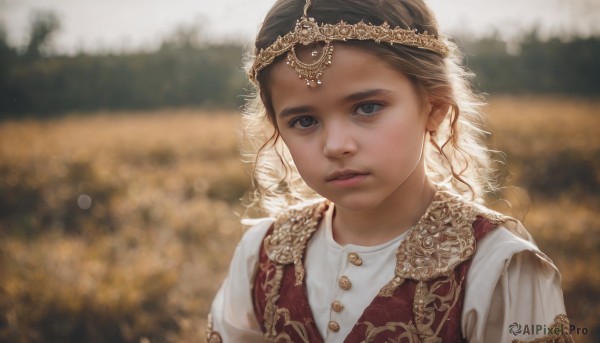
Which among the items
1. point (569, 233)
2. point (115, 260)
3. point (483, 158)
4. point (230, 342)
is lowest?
point (115, 260)

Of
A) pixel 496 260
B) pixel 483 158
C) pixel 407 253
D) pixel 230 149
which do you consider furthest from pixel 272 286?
pixel 230 149

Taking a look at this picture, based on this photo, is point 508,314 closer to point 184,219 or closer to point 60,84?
point 184,219

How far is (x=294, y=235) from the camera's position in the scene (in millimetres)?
1734

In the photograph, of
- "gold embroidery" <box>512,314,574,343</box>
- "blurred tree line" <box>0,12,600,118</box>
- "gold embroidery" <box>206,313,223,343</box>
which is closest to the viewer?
"gold embroidery" <box>512,314,574,343</box>

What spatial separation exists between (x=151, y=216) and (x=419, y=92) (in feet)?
12.1

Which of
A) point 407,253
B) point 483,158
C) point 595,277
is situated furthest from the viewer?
point 595,277

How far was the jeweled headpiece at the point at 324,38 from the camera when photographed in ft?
4.49

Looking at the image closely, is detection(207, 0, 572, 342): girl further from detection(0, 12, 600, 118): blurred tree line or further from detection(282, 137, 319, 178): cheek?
detection(0, 12, 600, 118): blurred tree line

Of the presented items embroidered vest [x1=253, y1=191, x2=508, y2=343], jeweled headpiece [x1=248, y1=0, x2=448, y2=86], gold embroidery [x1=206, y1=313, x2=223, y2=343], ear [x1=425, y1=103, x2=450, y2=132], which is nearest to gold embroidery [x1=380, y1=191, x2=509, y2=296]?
embroidered vest [x1=253, y1=191, x2=508, y2=343]

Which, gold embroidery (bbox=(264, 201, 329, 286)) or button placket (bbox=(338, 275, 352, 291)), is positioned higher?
gold embroidery (bbox=(264, 201, 329, 286))

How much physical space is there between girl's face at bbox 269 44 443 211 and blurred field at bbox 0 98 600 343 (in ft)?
1.77

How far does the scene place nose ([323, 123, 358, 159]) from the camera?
1.32 meters

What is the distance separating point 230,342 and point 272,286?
32 centimetres

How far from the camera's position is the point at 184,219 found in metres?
4.53
